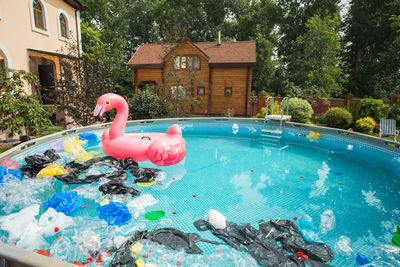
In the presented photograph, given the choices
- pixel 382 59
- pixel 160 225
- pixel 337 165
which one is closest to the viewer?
pixel 160 225

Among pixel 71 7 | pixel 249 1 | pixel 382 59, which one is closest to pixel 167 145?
pixel 71 7

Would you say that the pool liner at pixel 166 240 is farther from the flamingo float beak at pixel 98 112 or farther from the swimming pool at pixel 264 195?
the flamingo float beak at pixel 98 112

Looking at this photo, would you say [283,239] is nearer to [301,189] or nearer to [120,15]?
[301,189]

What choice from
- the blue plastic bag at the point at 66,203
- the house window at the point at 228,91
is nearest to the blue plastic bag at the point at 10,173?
the blue plastic bag at the point at 66,203

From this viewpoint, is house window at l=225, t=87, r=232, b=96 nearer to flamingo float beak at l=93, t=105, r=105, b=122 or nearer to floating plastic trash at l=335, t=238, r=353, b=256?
flamingo float beak at l=93, t=105, r=105, b=122

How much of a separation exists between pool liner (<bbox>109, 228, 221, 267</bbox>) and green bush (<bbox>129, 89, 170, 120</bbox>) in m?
9.37

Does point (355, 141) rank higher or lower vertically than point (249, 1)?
lower

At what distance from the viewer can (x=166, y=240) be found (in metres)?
2.98

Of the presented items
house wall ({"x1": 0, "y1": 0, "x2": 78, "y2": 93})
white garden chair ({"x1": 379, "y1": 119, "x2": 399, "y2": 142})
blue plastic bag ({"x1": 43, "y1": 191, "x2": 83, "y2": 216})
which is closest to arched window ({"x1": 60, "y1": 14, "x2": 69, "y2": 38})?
house wall ({"x1": 0, "y1": 0, "x2": 78, "y2": 93})

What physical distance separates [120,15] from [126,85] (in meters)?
9.21

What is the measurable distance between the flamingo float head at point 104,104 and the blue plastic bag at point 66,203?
6.11ft

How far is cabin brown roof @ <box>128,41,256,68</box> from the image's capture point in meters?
16.3

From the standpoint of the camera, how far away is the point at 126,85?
2456 centimetres

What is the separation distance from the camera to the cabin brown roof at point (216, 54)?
16266 millimetres
